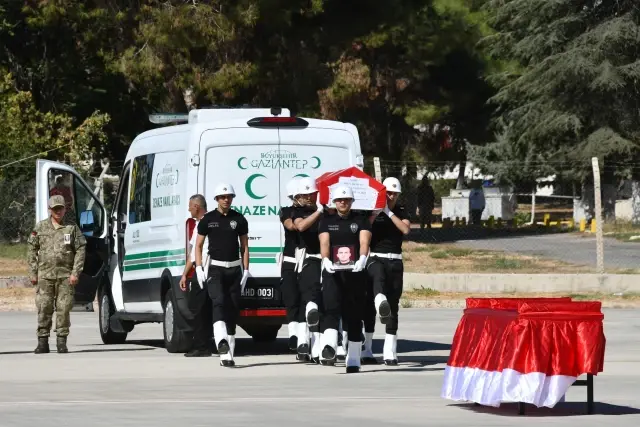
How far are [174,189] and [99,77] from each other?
3849cm

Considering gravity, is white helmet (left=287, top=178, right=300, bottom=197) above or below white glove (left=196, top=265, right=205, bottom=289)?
above

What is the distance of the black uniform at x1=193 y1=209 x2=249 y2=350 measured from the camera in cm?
1725

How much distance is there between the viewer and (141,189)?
19.6m

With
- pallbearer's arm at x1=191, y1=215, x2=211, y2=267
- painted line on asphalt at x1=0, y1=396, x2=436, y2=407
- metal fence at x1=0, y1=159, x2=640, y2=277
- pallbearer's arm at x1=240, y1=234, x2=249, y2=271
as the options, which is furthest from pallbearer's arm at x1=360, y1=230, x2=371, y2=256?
metal fence at x1=0, y1=159, x2=640, y2=277

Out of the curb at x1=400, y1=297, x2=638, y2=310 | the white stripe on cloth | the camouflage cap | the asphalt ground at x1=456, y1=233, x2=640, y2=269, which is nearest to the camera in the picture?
the white stripe on cloth

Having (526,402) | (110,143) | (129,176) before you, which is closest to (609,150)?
(110,143)

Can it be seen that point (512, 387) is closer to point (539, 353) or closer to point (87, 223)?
point (539, 353)

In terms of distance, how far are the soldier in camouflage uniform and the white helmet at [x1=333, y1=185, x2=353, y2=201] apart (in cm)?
379

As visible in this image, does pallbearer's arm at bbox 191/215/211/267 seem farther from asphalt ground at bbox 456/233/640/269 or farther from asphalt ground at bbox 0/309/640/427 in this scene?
asphalt ground at bbox 456/233/640/269

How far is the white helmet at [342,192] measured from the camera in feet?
54.3

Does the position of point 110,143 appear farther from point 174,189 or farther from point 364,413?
point 364,413

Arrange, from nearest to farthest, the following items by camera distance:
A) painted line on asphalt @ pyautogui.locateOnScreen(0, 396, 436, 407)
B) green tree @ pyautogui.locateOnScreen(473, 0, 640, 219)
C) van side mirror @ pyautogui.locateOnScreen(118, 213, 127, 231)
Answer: painted line on asphalt @ pyautogui.locateOnScreen(0, 396, 436, 407), van side mirror @ pyautogui.locateOnScreen(118, 213, 127, 231), green tree @ pyautogui.locateOnScreen(473, 0, 640, 219)

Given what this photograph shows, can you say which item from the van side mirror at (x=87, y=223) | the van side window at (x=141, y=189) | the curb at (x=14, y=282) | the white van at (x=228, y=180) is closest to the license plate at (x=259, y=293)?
the white van at (x=228, y=180)

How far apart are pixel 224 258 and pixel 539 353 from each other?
5429mm
